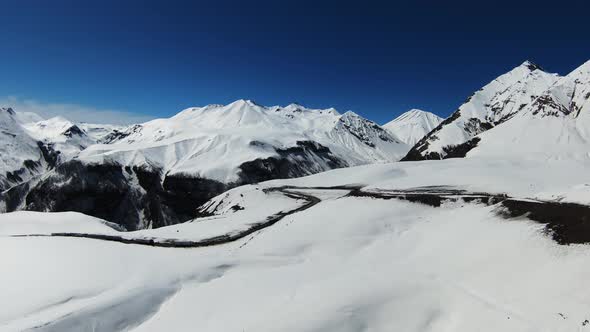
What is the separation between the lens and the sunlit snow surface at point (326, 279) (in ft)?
66.9

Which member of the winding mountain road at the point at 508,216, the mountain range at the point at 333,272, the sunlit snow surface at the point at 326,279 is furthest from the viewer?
the winding mountain road at the point at 508,216

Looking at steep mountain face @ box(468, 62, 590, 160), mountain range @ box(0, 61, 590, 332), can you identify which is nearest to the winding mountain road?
mountain range @ box(0, 61, 590, 332)

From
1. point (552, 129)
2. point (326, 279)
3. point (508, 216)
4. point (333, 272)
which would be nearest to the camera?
point (326, 279)

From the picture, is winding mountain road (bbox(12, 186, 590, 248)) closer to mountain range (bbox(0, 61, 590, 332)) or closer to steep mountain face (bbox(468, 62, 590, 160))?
mountain range (bbox(0, 61, 590, 332))

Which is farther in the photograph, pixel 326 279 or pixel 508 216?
pixel 508 216

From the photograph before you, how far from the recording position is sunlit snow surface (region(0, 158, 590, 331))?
20391 mm

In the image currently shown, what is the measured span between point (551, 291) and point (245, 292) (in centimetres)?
1659

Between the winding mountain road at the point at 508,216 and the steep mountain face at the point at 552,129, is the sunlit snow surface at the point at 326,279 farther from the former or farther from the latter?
the steep mountain face at the point at 552,129

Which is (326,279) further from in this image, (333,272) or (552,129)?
(552,129)

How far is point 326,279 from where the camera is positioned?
2633cm

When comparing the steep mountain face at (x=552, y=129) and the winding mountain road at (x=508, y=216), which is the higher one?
the steep mountain face at (x=552, y=129)

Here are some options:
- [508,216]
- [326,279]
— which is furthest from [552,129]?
[326,279]

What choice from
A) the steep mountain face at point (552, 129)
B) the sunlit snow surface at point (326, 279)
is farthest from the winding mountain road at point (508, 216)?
the steep mountain face at point (552, 129)

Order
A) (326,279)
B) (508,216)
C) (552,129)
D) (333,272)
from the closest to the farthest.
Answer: (326,279), (333,272), (508,216), (552,129)
